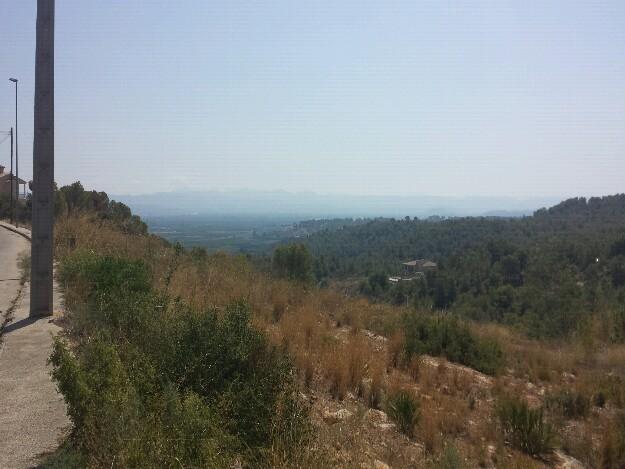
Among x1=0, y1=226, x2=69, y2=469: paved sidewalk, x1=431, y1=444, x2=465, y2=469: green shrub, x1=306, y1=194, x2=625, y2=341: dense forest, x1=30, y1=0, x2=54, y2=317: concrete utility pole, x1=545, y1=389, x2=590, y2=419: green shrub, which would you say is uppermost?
x1=30, y1=0, x2=54, y2=317: concrete utility pole

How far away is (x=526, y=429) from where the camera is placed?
207 inches

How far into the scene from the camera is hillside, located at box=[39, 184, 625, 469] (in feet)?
10.8

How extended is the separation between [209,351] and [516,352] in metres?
6.91

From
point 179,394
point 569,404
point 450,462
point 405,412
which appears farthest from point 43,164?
point 569,404

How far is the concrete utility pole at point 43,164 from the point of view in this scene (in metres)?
7.36

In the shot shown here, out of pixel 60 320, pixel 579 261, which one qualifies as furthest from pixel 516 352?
pixel 579 261

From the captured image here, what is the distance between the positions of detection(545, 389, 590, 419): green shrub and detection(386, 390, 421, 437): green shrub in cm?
224

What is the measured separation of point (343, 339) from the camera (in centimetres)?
811

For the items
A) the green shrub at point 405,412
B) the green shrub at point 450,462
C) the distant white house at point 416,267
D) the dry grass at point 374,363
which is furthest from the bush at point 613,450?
the distant white house at point 416,267

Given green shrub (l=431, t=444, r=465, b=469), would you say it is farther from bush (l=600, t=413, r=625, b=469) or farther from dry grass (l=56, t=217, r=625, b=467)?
bush (l=600, t=413, r=625, b=469)

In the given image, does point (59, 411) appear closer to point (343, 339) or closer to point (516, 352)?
point (343, 339)

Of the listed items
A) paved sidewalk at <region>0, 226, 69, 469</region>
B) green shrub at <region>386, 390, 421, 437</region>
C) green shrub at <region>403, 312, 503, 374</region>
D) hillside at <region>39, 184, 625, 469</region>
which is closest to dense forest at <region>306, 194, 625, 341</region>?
green shrub at <region>403, 312, 503, 374</region>

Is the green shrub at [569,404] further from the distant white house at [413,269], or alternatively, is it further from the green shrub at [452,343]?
the distant white house at [413,269]

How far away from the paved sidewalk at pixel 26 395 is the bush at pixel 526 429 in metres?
4.27
